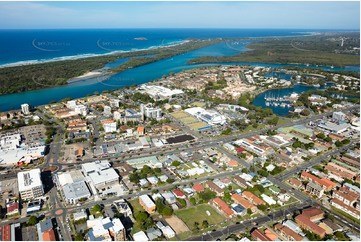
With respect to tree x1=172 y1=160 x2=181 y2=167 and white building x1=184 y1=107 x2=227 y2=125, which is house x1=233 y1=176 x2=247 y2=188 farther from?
white building x1=184 y1=107 x2=227 y2=125

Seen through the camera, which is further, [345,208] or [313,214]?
[345,208]

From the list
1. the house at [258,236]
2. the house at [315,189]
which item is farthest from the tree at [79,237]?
the house at [315,189]

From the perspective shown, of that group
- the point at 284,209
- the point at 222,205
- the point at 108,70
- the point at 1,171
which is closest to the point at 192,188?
the point at 222,205

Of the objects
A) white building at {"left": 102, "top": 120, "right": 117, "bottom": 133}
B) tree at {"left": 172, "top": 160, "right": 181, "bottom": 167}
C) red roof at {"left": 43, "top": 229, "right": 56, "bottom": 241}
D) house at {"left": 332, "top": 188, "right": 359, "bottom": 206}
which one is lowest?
red roof at {"left": 43, "top": 229, "right": 56, "bottom": 241}

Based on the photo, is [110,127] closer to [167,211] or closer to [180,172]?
[180,172]

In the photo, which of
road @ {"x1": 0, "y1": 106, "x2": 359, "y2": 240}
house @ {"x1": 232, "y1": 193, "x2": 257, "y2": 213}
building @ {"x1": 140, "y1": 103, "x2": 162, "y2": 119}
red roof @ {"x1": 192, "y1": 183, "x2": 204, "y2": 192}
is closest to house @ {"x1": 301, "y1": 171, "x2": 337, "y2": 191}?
Answer: road @ {"x1": 0, "y1": 106, "x2": 359, "y2": 240}

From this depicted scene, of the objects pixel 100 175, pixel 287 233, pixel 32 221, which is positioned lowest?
pixel 287 233

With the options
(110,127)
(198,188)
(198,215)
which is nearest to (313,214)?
(198,215)

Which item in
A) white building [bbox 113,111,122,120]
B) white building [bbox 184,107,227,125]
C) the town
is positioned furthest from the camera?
white building [bbox 113,111,122,120]
